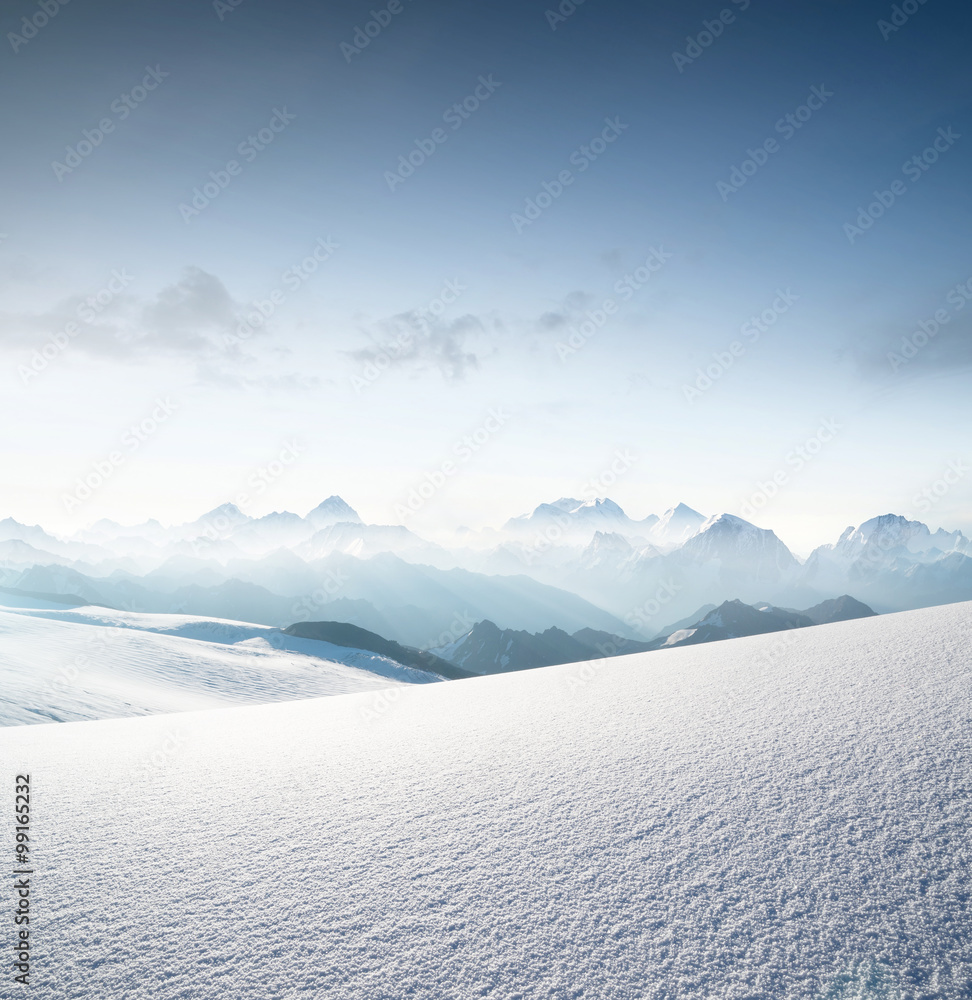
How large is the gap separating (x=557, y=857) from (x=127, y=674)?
38.3 metres

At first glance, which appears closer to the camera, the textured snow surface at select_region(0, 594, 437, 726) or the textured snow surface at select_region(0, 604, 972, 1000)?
the textured snow surface at select_region(0, 604, 972, 1000)

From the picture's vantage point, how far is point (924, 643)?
953 centimetres

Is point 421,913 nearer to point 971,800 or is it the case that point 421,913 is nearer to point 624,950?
point 624,950

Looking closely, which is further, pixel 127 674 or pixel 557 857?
pixel 127 674

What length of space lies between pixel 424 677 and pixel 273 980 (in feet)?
212

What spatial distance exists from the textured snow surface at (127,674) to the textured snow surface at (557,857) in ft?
61.0

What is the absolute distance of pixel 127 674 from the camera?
108ft

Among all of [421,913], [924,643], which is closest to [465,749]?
[421,913]

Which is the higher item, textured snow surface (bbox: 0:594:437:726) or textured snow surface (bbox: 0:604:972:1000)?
textured snow surface (bbox: 0:604:972:1000)

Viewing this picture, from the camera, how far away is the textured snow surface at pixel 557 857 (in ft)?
12.9

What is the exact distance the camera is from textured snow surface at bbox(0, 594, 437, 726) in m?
23.0

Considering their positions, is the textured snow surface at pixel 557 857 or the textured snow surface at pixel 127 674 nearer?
the textured snow surface at pixel 557 857

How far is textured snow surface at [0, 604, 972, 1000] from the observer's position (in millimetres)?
3943

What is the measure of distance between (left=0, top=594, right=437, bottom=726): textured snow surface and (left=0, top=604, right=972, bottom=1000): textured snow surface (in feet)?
61.0
